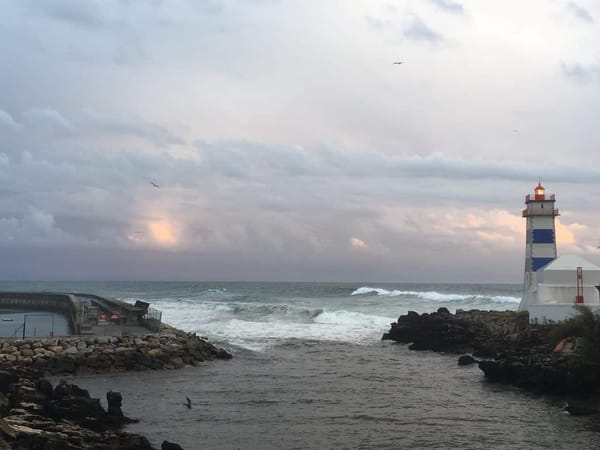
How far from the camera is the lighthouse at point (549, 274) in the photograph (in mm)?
24125

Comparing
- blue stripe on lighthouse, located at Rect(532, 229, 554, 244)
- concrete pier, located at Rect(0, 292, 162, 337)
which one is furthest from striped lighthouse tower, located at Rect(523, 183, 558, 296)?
concrete pier, located at Rect(0, 292, 162, 337)

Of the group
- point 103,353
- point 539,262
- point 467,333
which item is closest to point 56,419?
point 103,353

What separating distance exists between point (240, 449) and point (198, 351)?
11.8m

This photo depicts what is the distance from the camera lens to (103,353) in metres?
20.7

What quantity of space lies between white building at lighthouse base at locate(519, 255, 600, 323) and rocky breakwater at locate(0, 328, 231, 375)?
12.5 metres

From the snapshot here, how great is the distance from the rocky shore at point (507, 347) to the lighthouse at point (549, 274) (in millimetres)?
941

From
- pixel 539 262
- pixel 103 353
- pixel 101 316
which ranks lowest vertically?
pixel 103 353

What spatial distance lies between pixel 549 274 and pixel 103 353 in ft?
57.6

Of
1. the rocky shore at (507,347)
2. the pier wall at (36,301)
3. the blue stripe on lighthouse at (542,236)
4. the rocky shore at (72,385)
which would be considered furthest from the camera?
the pier wall at (36,301)

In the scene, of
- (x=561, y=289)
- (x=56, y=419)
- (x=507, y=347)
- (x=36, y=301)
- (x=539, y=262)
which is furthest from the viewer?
(x=36, y=301)

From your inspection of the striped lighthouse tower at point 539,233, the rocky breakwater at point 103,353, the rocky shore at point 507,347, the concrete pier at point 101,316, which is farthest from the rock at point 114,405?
the striped lighthouse tower at point 539,233

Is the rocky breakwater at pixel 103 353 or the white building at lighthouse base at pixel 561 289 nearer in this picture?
the rocky breakwater at pixel 103 353

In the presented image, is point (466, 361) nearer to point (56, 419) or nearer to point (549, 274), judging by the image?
point (549, 274)

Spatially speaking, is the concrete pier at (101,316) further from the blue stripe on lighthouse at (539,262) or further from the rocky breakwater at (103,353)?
the blue stripe on lighthouse at (539,262)
